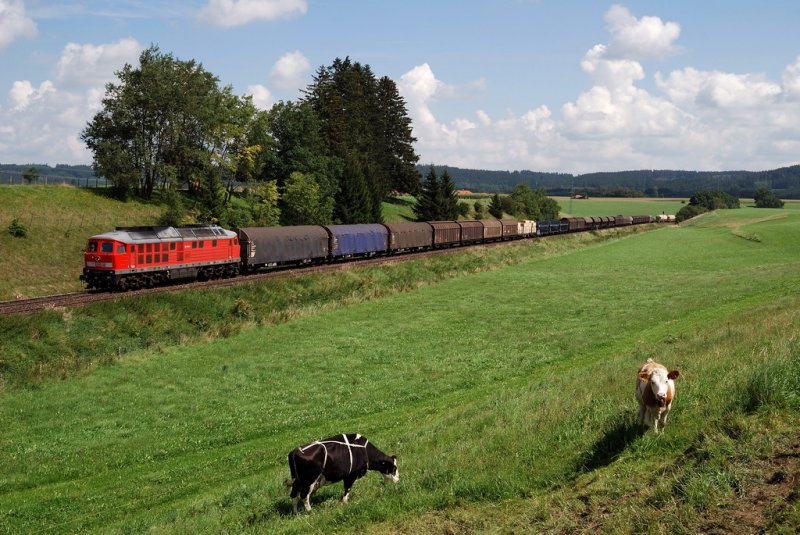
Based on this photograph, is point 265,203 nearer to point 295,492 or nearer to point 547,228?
point 547,228

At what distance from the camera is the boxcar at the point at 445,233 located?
7475 centimetres

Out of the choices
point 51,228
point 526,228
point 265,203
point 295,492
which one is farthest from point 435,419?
point 526,228

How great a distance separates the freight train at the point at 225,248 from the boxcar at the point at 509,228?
13794 mm

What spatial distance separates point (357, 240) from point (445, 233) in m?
17.1

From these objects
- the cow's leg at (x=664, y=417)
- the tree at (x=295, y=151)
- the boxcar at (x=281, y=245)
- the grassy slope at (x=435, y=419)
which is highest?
the tree at (x=295, y=151)

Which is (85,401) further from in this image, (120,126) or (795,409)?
(120,126)

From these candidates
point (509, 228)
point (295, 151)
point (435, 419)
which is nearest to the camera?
point (435, 419)

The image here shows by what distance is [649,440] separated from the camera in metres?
11.7

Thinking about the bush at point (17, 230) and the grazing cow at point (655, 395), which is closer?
the grazing cow at point (655, 395)

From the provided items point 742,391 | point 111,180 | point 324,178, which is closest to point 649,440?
point 742,391

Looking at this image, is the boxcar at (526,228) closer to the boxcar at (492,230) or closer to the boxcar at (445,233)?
the boxcar at (492,230)

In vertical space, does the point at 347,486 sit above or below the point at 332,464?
below

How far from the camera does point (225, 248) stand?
4809cm

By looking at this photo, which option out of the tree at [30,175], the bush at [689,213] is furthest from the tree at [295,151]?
the bush at [689,213]
